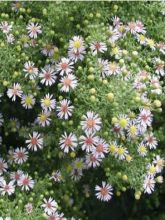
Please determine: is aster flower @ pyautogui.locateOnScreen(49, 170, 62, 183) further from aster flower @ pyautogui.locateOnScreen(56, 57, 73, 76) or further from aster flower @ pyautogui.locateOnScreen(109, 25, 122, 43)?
aster flower @ pyautogui.locateOnScreen(109, 25, 122, 43)

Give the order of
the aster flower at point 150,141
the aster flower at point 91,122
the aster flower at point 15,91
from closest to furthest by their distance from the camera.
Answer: the aster flower at point 91,122 < the aster flower at point 15,91 < the aster flower at point 150,141

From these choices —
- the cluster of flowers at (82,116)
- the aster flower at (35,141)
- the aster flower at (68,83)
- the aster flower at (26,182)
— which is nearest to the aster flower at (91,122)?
the cluster of flowers at (82,116)

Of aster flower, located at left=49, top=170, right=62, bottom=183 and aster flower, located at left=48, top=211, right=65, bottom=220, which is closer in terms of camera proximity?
aster flower, located at left=48, top=211, right=65, bottom=220

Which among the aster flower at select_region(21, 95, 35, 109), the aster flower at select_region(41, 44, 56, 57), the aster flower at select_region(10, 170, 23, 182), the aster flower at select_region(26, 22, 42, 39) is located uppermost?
the aster flower at select_region(26, 22, 42, 39)

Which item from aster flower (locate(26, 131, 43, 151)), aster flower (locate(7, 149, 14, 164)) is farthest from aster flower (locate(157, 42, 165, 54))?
aster flower (locate(7, 149, 14, 164))

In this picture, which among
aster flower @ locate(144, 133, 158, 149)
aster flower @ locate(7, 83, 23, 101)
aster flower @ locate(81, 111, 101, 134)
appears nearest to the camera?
aster flower @ locate(81, 111, 101, 134)

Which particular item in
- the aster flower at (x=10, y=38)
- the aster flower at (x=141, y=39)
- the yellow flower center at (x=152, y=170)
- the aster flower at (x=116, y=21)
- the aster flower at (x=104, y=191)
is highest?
the aster flower at (x=116, y=21)

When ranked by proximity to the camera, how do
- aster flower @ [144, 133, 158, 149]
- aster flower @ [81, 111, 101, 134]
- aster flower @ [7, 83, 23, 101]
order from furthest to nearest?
1. aster flower @ [144, 133, 158, 149]
2. aster flower @ [7, 83, 23, 101]
3. aster flower @ [81, 111, 101, 134]

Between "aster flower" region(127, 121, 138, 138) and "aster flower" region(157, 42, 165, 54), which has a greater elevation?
"aster flower" region(157, 42, 165, 54)

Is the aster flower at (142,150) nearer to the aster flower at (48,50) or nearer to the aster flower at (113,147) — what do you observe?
the aster flower at (113,147)
